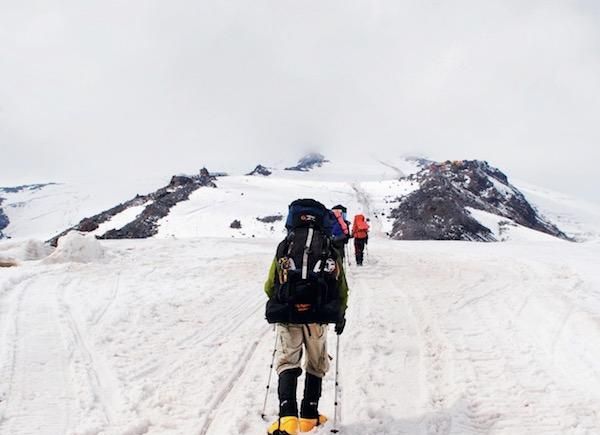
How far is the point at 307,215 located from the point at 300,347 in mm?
1410

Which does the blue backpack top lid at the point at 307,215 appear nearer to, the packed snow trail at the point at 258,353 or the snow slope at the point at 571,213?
the packed snow trail at the point at 258,353

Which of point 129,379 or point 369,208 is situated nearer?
point 129,379

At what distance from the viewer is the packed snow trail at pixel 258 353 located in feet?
18.0

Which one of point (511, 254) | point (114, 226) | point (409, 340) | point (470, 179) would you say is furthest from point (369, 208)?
point (409, 340)

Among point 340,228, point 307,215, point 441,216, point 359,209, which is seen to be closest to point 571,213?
point 359,209

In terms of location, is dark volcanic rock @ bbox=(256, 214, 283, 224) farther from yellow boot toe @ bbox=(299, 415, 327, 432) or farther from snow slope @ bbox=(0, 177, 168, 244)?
snow slope @ bbox=(0, 177, 168, 244)

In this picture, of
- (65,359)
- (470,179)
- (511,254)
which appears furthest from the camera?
(470,179)

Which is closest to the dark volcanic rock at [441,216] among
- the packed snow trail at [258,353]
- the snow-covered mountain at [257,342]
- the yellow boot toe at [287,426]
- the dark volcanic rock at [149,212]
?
the snow-covered mountain at [257,342]

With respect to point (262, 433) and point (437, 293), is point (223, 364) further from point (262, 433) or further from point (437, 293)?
point (437, 293)

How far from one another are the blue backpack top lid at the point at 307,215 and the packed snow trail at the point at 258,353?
7.33ft

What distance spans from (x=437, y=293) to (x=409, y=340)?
3975mm

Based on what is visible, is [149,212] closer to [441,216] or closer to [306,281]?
[441,216]

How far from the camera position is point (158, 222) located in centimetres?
3991

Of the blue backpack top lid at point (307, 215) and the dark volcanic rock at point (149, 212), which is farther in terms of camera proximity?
the dark volcanic rock at point (149, 212)
